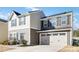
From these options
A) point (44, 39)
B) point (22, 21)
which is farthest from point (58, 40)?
point (22, 21)

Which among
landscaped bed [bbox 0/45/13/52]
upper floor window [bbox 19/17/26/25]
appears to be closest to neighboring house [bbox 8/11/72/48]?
upper floor window [bbox 19/17/26/25]

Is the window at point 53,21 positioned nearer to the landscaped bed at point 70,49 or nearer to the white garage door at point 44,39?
the white garage door at point 44,39

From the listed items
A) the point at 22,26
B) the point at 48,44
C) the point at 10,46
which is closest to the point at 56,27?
the point at 48,44

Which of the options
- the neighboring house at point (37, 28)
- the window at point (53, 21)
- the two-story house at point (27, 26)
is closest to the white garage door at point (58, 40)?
the neighboring house at point (37, 28)

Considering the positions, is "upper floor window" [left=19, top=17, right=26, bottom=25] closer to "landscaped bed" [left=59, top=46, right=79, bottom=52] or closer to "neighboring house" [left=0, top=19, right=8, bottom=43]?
"neighboring house" [left=0, top=19, right=8, bottom=43]

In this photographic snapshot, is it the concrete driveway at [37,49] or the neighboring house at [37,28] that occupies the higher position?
the neighboring house at [37,28]

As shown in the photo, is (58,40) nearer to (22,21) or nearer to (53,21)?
(53,21)

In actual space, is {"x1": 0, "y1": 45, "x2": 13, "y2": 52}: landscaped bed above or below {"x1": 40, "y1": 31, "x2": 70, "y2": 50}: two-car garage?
below

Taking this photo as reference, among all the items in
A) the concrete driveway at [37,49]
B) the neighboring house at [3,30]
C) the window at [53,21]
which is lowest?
Result: the concrete driveway at [37,49]
